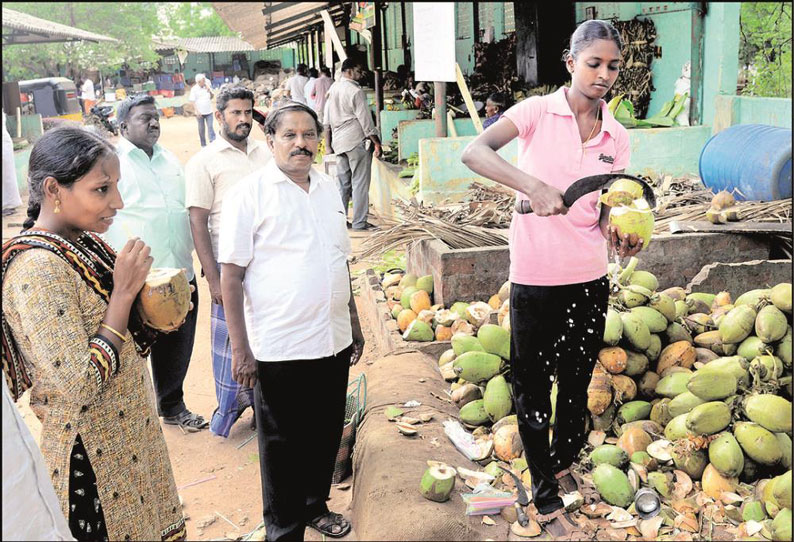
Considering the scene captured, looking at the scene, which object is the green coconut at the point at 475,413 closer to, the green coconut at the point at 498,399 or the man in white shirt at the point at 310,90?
the green coconut at the point at 498,399

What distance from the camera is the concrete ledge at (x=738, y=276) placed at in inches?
190

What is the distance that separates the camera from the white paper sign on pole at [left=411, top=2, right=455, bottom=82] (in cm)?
618

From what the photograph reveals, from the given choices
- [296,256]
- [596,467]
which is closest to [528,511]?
[596,467]

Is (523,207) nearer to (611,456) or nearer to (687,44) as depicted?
(611,456)

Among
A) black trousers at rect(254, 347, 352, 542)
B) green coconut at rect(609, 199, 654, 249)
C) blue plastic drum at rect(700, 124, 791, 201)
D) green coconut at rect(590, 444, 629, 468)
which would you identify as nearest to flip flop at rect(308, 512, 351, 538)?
black trousers at rect(254, 347, 352, 542)

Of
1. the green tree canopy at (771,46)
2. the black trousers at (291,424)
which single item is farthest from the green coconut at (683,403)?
the green tree canopy at (771,46)

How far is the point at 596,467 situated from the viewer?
10.6ft

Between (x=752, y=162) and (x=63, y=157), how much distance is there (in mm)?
5420

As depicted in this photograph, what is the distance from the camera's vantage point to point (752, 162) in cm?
585

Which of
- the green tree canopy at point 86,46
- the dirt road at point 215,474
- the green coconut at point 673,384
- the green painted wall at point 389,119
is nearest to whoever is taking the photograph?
the green coconut at point 673,384

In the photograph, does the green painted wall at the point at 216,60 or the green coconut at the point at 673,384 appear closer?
the green coconut at the point at 673,384

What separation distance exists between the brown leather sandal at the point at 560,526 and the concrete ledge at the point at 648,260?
2.24m

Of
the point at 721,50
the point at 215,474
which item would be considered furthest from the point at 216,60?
the point at 215,474

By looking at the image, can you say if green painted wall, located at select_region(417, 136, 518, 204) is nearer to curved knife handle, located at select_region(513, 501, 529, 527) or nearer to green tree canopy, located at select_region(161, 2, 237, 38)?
curved knife handle, located at select_region(513, 501, 529, 527)
